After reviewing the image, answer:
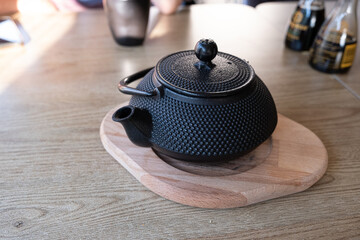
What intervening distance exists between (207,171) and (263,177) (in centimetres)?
11

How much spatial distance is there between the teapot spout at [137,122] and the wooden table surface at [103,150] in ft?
0.35

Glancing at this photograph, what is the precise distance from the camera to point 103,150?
72 centimetres

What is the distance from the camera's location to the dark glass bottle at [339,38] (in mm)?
1019

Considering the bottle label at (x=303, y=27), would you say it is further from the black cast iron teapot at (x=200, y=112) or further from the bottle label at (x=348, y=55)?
the black cast iron teapot at (x=200, y=112)

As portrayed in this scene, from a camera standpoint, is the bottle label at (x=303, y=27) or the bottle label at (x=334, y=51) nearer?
the bottle label at (x=334, y=51)

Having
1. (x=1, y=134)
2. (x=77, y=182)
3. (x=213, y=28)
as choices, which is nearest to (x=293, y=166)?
(x=77, y=182)

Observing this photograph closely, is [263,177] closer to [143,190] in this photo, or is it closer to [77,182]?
[143,190]

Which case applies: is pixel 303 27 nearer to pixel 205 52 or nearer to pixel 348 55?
pixel 348 55

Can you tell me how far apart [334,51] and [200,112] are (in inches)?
27.6

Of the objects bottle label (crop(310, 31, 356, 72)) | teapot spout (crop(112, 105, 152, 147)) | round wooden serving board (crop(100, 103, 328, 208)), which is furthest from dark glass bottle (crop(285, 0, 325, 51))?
teapot spout (crop(112, 105, 152, 147))

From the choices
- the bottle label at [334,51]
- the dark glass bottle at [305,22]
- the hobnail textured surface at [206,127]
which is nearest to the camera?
the hobnail textured surface at [206,127]

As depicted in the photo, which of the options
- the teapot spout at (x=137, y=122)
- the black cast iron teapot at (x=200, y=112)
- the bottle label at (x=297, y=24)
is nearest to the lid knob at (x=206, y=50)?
the black cast iron teapot at (x=200, y=112)

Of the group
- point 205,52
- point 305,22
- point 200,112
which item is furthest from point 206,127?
point 305,22

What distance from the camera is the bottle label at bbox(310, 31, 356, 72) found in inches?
40.0
